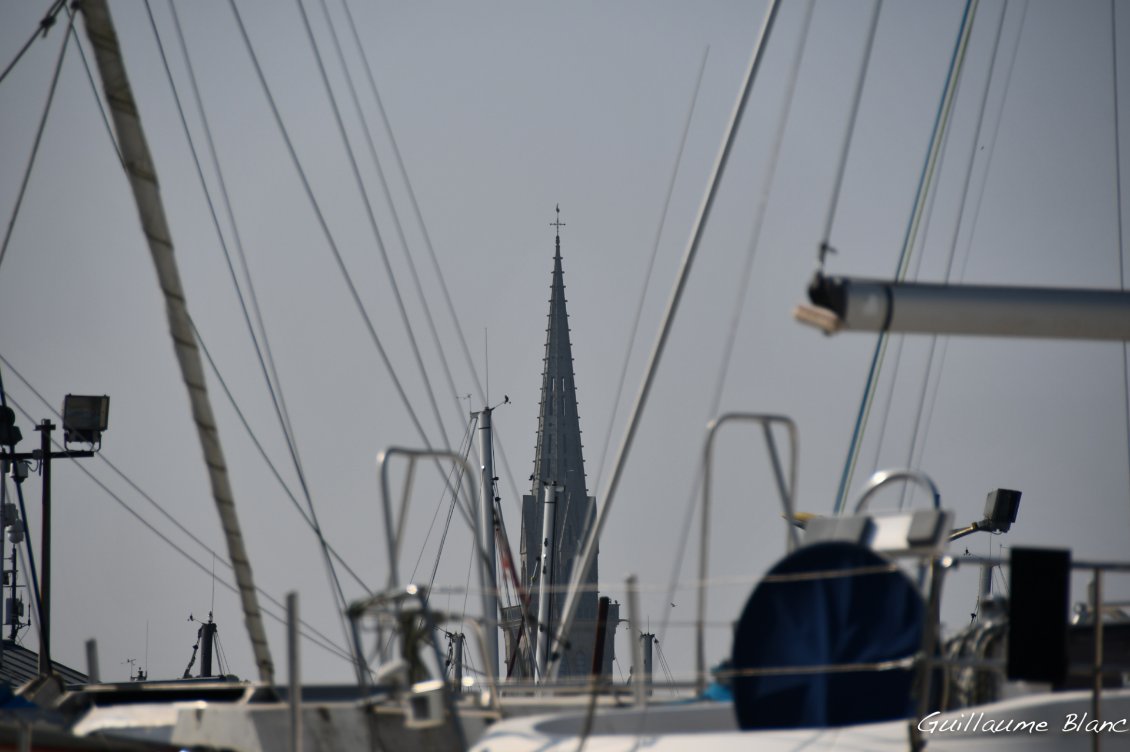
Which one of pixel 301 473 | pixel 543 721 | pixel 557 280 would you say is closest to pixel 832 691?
pixel 543 721

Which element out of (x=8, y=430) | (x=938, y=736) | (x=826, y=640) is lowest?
(x=938, y=736)

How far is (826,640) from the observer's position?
916cm

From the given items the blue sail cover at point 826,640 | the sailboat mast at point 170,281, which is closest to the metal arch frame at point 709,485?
the blue sail cover at point 826,640

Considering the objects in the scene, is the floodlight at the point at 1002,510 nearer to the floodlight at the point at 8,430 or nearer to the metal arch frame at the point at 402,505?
the metal arch frame at the point at 402,505

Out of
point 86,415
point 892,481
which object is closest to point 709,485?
point 892,481

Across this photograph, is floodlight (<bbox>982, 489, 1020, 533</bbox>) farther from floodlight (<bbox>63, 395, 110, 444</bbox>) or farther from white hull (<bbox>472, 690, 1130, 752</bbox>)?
floodlight (<bbox>63, 395, 110, 444</bbox>)

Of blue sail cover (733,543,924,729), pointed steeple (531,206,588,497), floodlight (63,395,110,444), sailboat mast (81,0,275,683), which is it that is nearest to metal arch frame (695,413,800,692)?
blue sail cover (733,543,924,729)

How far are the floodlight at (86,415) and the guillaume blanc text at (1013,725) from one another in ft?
69.9

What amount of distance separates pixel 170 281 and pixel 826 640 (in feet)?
17.7

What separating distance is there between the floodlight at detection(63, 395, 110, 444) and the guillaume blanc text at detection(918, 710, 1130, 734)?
21312mm

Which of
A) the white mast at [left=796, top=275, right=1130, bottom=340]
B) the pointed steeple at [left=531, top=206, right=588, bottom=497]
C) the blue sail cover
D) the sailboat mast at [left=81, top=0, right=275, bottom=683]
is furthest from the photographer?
the pointed steeple at [left=531, top=206, right=588, bottom=497]

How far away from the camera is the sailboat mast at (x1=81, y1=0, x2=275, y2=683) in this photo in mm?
11758

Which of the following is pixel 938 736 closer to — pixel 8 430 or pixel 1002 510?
pixel 1002 510

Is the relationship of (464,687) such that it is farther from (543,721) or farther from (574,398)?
(574,398)
